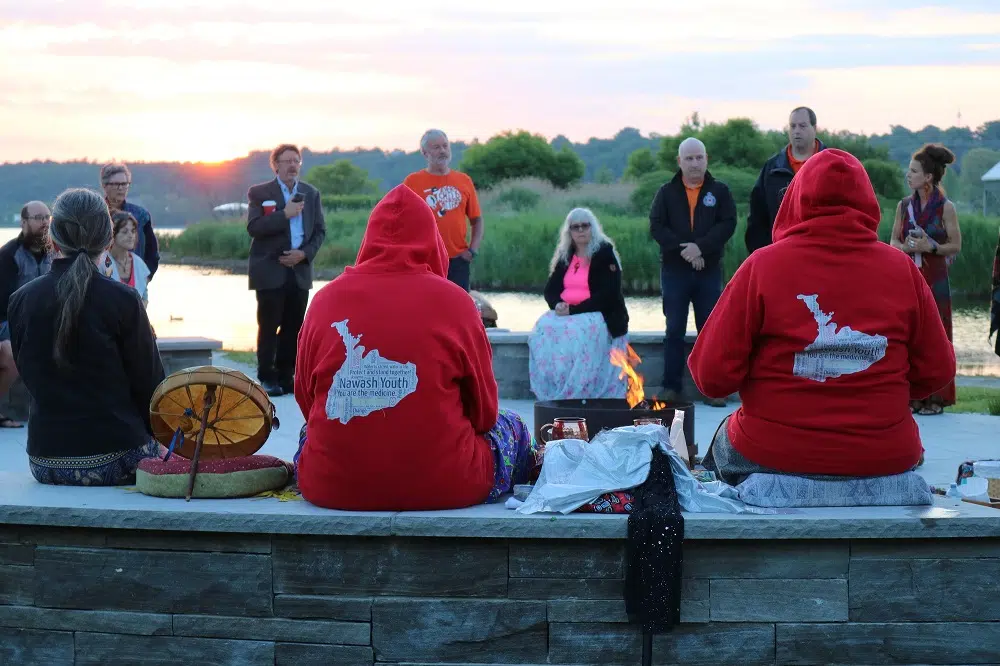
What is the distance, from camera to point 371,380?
3.60m

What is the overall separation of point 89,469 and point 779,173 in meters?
5.06

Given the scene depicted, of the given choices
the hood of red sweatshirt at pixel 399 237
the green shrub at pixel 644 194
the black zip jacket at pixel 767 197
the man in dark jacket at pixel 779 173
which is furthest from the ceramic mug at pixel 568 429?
the green shrub at pixel 644 194

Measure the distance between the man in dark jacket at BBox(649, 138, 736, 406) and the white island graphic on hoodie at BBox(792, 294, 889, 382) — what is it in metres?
4.43

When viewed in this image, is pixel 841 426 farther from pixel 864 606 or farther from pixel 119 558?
pixel 119 558

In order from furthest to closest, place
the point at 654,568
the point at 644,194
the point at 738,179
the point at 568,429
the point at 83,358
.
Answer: the point at 738,179 < the point at 644,194 < the point at 568,429 < the point at 83,358 < the point at 654,568

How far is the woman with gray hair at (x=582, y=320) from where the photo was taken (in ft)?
27.0

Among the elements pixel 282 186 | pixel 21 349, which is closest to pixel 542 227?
pixel 282 186

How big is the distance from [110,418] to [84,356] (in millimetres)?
241

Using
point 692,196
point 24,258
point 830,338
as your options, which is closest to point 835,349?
point 830,338

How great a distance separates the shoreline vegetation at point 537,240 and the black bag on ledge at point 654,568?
14.5m

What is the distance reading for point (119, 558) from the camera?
12.4 feet

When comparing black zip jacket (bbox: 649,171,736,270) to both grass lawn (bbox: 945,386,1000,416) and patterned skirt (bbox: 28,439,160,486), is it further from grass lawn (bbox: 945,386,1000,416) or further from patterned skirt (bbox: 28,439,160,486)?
patterned skirt (bbox: 28,439,160,486)

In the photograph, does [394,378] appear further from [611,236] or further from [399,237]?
[611,236]

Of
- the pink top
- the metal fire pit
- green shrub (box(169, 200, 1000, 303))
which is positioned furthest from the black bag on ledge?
green shrub (box(169, 200, 1000, 303))
